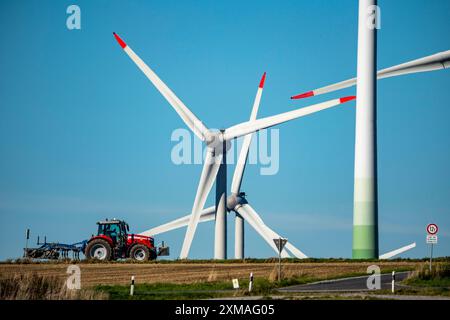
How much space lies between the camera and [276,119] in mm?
77125

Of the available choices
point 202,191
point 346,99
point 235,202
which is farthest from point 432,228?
point 235,202

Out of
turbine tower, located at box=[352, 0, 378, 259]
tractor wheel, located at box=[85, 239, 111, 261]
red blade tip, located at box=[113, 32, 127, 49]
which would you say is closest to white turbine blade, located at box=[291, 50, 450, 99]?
turbine tower, located at box=[352, 0, 378, 259]

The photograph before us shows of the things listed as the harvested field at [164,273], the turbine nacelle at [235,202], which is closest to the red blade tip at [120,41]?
the harvested field at [164,273]

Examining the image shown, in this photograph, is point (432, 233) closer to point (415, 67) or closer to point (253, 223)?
point (415, 67)

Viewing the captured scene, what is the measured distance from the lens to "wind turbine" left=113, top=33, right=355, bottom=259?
253ft

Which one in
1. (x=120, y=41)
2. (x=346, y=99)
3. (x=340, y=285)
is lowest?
(x=340, y=285)

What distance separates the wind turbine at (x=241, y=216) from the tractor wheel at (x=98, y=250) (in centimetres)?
1598

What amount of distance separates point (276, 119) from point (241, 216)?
20855mm
